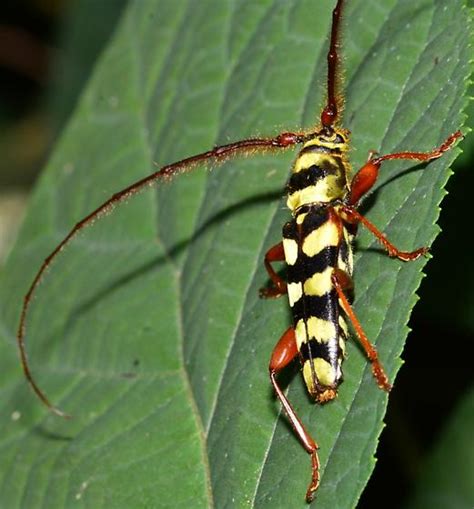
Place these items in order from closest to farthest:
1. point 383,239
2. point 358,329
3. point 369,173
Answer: point 358,329 < point 383,239 < point 369,173

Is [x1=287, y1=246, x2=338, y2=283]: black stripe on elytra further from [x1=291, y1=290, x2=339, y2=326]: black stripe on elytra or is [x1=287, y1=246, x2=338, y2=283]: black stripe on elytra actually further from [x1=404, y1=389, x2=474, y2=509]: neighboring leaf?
[x1=404, y1=389, x2=474, y2=509]: neighboring leaf

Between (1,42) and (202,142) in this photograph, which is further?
(1,42)

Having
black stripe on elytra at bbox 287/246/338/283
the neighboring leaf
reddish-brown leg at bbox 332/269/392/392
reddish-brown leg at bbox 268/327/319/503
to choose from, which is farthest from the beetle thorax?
the neighboring leaf

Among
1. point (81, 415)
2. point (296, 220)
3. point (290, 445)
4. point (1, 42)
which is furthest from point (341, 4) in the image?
point (1, 42)

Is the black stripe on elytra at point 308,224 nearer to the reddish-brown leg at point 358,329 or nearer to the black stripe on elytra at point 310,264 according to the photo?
the black stripe on elytra at point 310,264

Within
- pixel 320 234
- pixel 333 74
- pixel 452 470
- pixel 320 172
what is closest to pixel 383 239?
pixel 320 234

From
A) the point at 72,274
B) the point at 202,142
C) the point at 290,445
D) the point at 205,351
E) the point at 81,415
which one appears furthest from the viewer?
the point at 72,274

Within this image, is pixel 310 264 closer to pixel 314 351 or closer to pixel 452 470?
pixel 314 351

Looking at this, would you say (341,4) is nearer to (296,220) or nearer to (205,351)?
(296,220)
